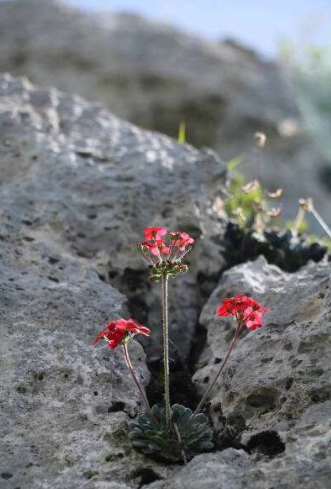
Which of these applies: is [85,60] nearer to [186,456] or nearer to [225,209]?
[225,209]

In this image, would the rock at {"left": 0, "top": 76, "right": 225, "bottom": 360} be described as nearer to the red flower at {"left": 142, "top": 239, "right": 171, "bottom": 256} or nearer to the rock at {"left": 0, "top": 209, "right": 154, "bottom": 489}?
the rock at {"left": 0, "top": 209, "right": 154, "bottom": 489}

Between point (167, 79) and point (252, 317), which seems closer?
point (252, 317)

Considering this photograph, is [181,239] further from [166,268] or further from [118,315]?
[118,315]

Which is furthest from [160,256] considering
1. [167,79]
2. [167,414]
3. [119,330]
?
[167,79]

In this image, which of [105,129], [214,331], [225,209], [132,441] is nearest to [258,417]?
[132,441]

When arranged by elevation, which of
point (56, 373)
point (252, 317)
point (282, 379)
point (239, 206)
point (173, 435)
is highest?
point (252, 317)


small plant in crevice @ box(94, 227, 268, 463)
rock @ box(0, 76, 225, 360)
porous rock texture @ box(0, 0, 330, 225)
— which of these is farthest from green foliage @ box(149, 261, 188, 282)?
porous rock texture @ box(0, 0, 330, 225)

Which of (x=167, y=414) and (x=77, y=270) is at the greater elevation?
(x=167, y=414)
